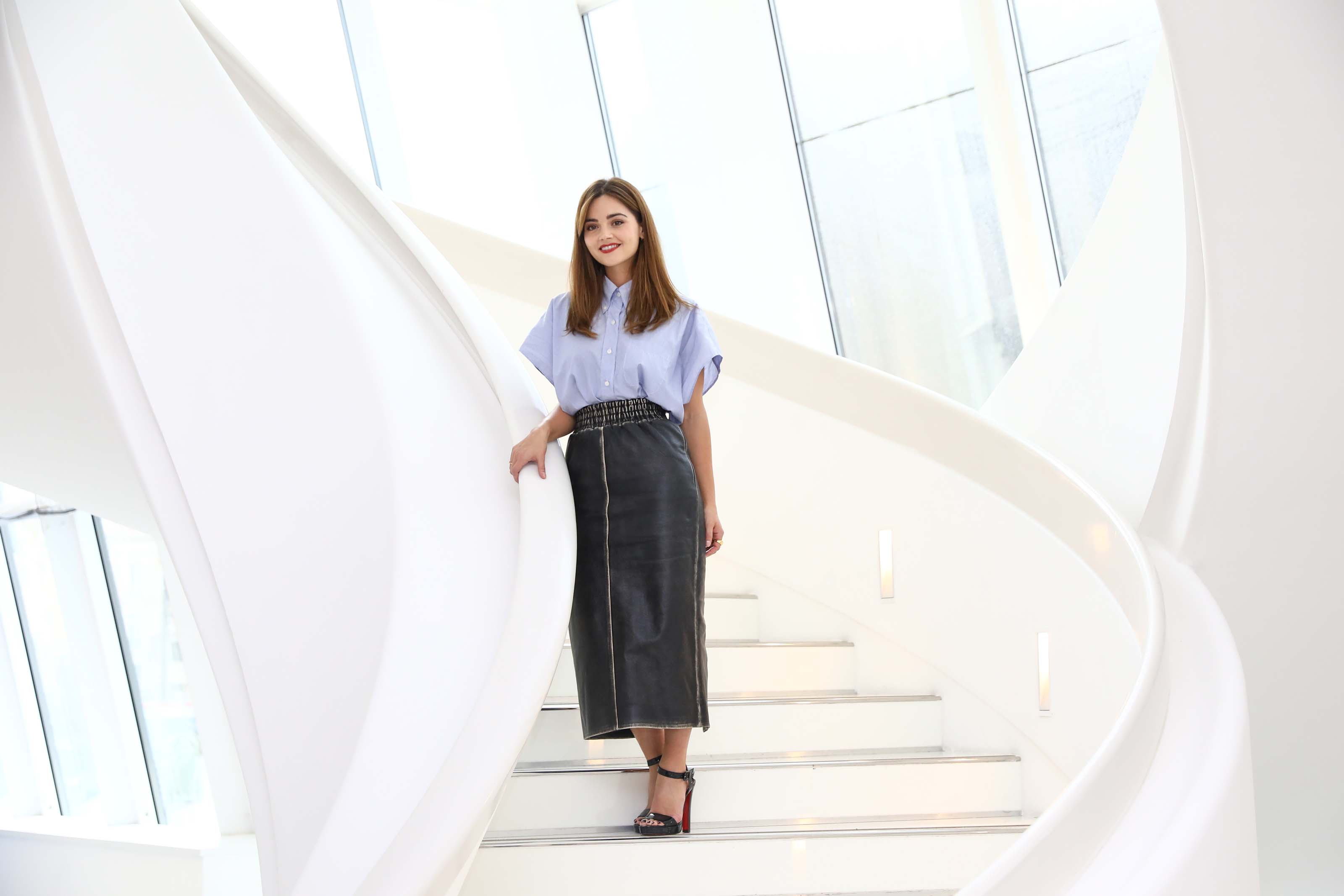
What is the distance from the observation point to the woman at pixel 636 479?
2365mm

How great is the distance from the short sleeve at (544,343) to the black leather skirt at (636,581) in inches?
8.7

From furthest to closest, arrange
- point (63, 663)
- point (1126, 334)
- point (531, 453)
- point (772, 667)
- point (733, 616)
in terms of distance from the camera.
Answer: point (63, 663) < point (1126, 334) < point (733, 616) < point (772, 667) < point (531, 453)

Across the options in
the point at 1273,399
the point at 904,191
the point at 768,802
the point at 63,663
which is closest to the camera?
the point at 768,802

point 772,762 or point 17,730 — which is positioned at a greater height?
point 772,762

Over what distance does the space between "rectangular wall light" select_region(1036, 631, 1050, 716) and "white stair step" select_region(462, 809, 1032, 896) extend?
0.67 m

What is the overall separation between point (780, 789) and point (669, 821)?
0.41 metres

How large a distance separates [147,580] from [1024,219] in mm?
7102

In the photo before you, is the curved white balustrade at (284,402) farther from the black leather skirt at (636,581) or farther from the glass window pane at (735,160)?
the glass window pane at (735,160)

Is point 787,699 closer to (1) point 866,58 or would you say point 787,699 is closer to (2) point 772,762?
(2) point 772,762

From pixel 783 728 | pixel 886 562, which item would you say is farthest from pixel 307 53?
pixel 783 728

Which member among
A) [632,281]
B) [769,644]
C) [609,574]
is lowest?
[769,644]

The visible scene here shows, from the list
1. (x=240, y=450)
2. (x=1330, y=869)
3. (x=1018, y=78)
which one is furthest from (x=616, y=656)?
(x=1018, y=78)

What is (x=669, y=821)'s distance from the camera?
2.42m

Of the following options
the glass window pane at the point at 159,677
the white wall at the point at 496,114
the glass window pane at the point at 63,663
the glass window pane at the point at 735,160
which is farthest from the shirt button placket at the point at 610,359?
the glass window pane at the point at 63,663
